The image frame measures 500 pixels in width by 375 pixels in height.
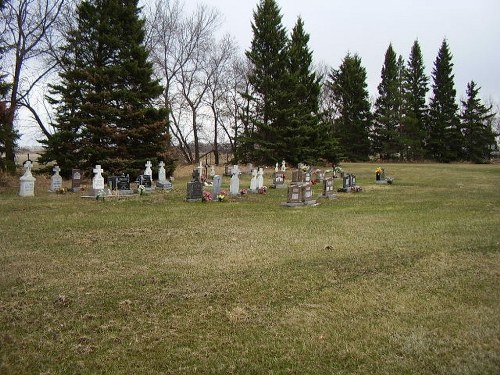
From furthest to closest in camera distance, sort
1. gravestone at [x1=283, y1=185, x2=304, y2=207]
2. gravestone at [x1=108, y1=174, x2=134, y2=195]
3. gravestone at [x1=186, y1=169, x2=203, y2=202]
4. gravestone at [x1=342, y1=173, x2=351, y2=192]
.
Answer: gravestone at [x1=342, y1=173, x2=351, y2=192] → gravestone at [x1=108, y1=174, x2=134, y2=195] → gravestone at [x1=186, y1=169, x2=203, y2=202] → gravestone at [x1=283, y1=185, x2=304, y2=207]

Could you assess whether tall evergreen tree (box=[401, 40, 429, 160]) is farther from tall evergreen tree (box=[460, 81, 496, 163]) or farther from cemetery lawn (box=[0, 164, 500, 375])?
cemetery lawn (box=[0, 164, 500, 375])

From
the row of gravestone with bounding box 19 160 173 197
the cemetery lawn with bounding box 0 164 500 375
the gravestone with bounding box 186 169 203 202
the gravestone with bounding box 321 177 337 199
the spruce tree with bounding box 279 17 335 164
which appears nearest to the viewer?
the cemetery lawn with bounding box 0 164 500 375

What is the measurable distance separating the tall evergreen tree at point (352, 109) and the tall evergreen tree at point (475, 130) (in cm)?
1145

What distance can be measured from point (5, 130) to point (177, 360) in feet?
52.8

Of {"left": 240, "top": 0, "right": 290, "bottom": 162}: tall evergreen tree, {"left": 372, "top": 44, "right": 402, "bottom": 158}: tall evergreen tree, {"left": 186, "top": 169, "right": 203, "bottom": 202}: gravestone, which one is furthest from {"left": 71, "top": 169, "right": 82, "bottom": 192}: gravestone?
{"left": 372, "top": 44, "right": 402, "bottom": 158}: tall evergreen tree

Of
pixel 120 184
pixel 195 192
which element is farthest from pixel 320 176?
pixel 120 184

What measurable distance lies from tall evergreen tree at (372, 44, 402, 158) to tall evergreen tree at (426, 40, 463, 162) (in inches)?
197

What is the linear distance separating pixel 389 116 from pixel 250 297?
43233 mm

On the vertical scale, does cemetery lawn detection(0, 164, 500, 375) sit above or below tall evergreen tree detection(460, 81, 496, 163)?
below

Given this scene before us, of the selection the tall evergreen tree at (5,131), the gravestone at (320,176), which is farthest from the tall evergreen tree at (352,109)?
the tall evergreen tree at (5,131)

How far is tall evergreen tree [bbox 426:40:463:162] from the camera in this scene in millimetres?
46094

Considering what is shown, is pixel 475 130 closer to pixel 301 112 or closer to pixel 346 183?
pixel 301 112

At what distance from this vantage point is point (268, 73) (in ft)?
106

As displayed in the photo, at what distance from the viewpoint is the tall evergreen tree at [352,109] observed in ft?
143
